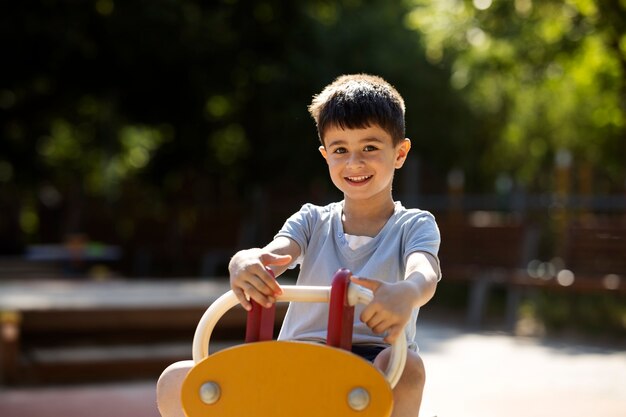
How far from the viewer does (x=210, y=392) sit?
197 cm

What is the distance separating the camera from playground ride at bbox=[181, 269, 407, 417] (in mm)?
1900

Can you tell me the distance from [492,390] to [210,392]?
13.3ft

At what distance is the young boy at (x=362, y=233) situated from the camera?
218 cm

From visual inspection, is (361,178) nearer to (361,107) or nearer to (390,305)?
(361,107)

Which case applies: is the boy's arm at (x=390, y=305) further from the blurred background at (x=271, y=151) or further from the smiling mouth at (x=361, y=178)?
the blurred background at (x=271, y=151)

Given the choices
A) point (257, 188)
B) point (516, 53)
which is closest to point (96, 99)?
point (257, 188)

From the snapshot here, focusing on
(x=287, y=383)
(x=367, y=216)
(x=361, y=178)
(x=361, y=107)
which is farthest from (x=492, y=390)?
(x=287, y=383)

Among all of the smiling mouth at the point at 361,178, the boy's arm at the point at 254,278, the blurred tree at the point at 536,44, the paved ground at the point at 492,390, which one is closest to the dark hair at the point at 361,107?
the smiling mouth at the point at 361,178

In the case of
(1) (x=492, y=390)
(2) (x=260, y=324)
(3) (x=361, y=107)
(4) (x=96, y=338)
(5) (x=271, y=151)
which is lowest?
(4) (x=96, y=338)

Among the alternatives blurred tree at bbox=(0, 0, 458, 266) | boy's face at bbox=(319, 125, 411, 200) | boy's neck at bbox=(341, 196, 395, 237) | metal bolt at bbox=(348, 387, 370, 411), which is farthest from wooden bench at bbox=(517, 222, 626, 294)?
metal bolt at bbox=(348, 387, 370, 411)

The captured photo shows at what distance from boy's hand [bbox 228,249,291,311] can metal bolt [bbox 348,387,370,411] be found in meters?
0.28

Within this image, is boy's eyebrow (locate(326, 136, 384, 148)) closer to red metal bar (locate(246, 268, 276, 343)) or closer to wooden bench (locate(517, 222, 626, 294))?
red metal bar (locate(246, 268, 276, 343))

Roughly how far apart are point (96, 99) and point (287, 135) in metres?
3.74

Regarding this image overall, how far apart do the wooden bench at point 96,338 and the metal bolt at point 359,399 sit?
15.7 feet
